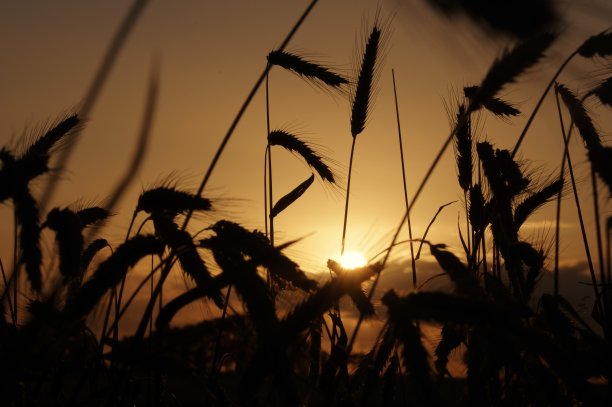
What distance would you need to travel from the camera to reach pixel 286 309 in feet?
6.52

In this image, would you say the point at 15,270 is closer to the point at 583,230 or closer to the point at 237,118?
the point at 237,118

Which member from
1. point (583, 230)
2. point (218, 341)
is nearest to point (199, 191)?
point (218, 341)

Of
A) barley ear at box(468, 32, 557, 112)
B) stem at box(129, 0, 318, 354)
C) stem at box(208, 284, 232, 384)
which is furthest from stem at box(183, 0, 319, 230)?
barley ear at box(468, 32, 557, 112)

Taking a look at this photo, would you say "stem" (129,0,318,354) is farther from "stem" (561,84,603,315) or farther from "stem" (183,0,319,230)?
"stem" (561,84,603,315)

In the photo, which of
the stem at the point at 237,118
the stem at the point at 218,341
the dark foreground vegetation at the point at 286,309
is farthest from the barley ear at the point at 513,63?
the stem at the point at 218,341

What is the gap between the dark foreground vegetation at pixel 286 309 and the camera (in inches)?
62.3

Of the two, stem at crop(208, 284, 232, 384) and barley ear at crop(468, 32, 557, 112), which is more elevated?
barley ear at crop(468, 32, 557, 112)

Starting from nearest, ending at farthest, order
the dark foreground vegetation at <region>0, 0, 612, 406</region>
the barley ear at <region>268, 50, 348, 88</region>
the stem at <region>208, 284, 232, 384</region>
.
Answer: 1. the dark foreground vegetation at <region>0, 0, 612, 406</region>
2. the stem at <region>208, 284, 232, 384</region>
3. the barley ear at <region>268, 50, 348, 88</region>

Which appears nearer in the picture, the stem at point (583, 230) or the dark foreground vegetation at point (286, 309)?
the dark foreground vegetation at point (286, 309)

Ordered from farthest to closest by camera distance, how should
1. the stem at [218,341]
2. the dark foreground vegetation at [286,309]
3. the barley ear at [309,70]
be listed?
1. the barley ear at [309,70]
2. the stem at [218,341]
3. the dark foreground vegetation at [286,309]

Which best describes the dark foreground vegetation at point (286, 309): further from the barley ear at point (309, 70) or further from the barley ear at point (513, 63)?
the barley ear at point (309, 70)

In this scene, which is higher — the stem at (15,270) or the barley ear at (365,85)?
the barley ear at (365,85)

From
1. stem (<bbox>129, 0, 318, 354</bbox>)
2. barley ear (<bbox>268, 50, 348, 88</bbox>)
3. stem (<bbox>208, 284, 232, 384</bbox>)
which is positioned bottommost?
stem (<bbox>208, 284, 232, 384</bbox>)

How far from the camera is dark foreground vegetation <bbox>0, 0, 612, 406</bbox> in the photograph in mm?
1583
